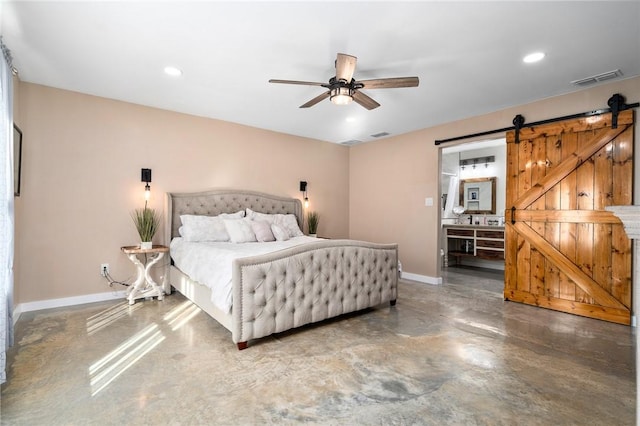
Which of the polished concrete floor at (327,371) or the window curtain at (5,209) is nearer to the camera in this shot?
the polished concrete floor at (327,371)

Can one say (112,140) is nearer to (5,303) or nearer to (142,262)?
→ (142,262)

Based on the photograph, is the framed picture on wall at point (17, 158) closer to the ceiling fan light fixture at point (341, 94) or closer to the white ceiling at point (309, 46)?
the white ceiling at point (309, 46)

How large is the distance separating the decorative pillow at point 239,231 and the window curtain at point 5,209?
2130 mm

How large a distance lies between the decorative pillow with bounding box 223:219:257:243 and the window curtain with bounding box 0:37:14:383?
2.13 meters

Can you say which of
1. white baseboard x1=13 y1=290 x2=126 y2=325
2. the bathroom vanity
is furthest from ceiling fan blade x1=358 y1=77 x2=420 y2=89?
the bathroom vanity

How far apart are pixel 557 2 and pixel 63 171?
16.0ft

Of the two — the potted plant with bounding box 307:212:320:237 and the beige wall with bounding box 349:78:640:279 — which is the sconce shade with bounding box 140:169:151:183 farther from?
the beige wall with bounding box 349:78:640:279

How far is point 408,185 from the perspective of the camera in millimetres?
5324

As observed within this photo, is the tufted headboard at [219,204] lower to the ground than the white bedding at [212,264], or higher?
higher

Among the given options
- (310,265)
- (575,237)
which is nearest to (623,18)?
(575,237)

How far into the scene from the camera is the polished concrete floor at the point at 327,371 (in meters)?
1.71

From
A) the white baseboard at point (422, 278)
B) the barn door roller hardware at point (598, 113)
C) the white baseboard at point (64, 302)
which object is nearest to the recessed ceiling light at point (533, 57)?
the barn door roller hardware at point (598, 113)

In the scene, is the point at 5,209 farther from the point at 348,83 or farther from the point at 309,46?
the point at 348,83

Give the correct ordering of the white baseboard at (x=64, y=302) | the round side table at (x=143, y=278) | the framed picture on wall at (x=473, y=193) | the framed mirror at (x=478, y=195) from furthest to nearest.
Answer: the framed picture on wall at (x=473, y=193) < the framed mirror at (x=478, y=195) < the round side table at (x=143, y=278) < the white baseboard at (x=64, y=302)
